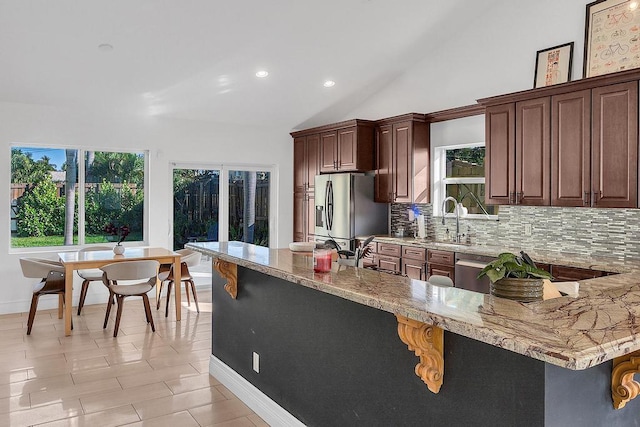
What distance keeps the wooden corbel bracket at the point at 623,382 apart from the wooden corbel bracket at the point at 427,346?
587 millimetres

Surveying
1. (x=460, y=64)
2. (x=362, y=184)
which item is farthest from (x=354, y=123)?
(x=460, y=64)

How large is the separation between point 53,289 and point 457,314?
4.75 m

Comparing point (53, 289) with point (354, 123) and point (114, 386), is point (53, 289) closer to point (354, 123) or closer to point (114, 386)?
point (114, 386)

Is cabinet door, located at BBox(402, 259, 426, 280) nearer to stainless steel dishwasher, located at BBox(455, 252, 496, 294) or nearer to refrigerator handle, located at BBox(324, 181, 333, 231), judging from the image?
stainless steel dishwasher, located at BBox(455, 252, 496, 294)

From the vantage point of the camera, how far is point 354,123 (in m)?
6.48

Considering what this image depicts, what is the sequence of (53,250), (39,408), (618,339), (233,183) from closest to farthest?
(618,339)
(39,408)
(53,250)
(233,183)

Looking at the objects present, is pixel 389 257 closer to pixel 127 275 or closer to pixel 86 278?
pixel 127 275

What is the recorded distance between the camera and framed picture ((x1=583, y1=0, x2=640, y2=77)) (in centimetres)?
432

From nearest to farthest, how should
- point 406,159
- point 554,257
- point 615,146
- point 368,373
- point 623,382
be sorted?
point 623,382
point 368,373
point 615,146
point 554,257
point 406,159

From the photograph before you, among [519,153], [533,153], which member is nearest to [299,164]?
[519,153]

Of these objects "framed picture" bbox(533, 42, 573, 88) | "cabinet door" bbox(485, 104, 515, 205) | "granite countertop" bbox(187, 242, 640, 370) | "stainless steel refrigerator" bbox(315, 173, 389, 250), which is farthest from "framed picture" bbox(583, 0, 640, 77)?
"stainless steel refrigerator" bbox(315, 173, 389, 250)

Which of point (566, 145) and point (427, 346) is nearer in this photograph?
point (427, 346)

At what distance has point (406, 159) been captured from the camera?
20.2 ft

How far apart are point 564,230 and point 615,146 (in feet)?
3.42
